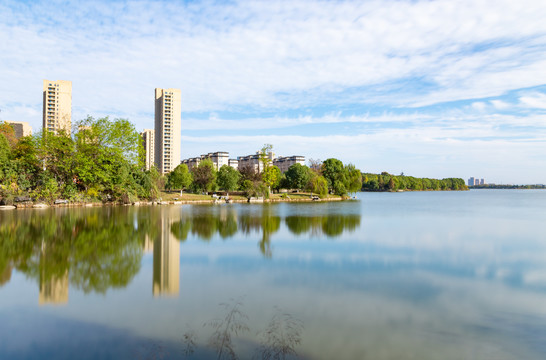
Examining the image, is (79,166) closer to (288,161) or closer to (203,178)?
(203,178)

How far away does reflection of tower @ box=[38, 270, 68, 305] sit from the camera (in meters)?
6.96

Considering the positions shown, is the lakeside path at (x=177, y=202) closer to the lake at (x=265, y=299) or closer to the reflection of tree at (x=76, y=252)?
the reflection of tree at (x=76, y=252)

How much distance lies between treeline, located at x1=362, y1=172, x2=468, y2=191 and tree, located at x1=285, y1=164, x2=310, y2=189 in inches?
2271

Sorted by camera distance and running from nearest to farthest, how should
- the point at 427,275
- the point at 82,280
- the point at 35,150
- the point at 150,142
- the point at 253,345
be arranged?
the point at 253,345
the point at 82,280
the point at 427,275
the point at 35,150
the point at 150,142

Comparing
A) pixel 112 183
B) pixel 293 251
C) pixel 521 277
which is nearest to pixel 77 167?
pixel 112 183

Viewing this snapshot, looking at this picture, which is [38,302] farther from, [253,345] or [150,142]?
[150,142]

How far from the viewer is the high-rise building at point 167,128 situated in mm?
106500

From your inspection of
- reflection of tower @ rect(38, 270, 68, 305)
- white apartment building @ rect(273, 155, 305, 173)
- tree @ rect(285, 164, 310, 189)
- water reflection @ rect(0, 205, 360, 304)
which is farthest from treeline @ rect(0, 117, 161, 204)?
white apartment building @ rect(273, 155, 305, 173)

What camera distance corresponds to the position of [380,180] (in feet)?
427

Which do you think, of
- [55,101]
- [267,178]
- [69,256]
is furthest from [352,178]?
[55,101]

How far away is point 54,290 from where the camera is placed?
24.8 ft

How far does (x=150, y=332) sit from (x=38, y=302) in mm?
3085

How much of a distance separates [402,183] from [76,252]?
137m

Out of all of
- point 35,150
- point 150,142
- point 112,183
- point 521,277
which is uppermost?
point 150,142
